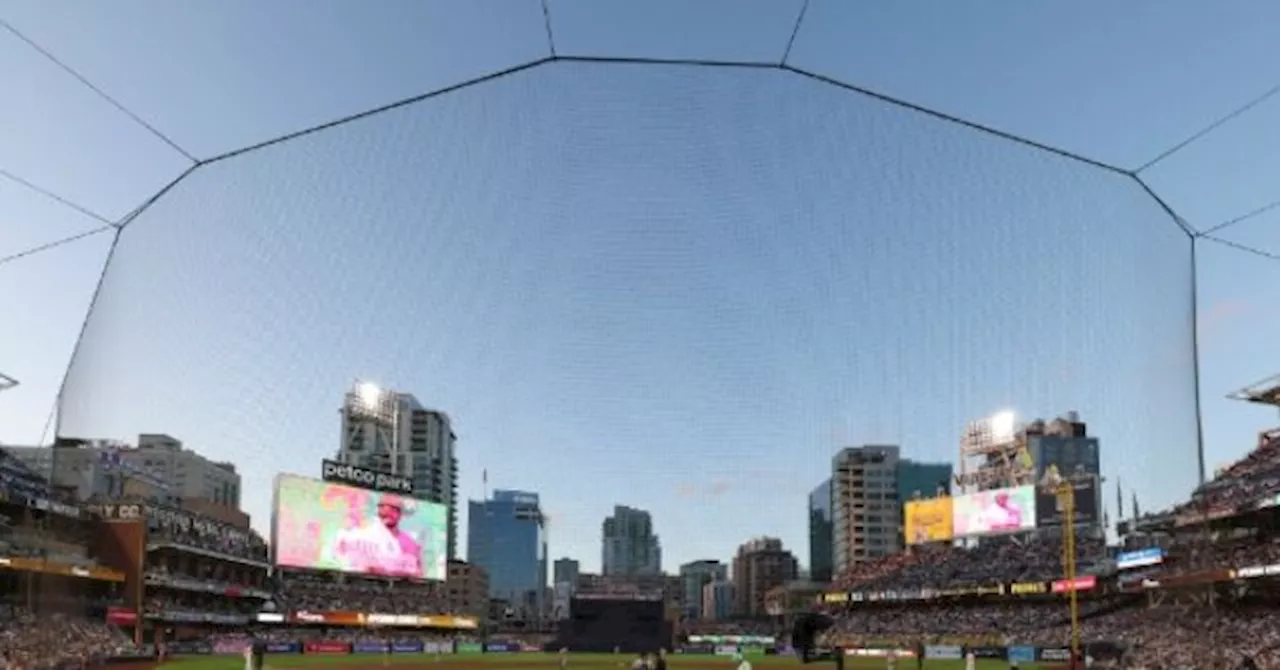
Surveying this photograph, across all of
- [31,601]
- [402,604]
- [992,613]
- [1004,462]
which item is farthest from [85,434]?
[1004,462]

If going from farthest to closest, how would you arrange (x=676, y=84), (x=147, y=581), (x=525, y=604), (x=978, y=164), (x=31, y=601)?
(x=525, y=604) → (x=147, y=581) → (x=978, y=164) → (x=676, y=84) → (x=31, y=601)

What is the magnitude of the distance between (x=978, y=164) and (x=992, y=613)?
55.2 meters

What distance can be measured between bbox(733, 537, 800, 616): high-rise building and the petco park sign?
52295 mm

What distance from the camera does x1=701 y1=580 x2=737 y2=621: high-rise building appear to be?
128 metres

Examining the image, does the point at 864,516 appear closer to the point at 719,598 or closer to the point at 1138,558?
the point at 1138,558

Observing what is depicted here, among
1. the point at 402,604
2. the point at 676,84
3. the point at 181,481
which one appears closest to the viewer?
the point at 676,84

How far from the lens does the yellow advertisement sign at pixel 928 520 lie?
74.2 meters

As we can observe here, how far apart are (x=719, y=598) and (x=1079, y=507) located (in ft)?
235

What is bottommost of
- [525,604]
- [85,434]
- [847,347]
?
[525,604]

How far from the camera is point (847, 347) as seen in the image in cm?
1568

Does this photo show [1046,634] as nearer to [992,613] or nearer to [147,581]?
[992,613]

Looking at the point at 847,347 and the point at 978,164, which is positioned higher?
the point at 978,164

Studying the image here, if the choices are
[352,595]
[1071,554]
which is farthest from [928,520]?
[1071,554]

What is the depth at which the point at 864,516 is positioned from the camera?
7894 centimetres
